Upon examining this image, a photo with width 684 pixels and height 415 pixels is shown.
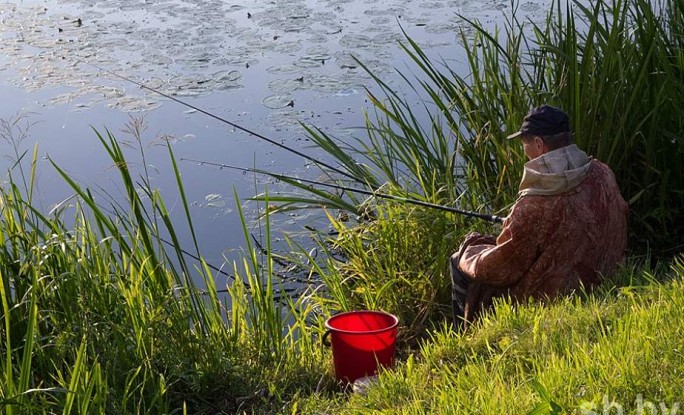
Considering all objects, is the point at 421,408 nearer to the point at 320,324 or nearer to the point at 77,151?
the point at 320,324

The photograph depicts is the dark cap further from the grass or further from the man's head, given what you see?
the grass

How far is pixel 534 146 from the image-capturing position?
11.9ft

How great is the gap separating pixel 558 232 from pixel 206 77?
201 inches

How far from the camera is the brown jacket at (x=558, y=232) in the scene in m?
3.58

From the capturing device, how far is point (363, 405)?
2941 mm

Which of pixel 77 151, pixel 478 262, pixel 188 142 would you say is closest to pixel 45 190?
pixel 77 151

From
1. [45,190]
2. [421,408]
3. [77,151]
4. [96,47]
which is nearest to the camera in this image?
[421,408]

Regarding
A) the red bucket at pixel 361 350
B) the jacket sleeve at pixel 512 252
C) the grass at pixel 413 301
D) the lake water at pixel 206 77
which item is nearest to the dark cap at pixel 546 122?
the jacket sleeve at pixel 512 252

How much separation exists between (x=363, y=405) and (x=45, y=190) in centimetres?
402

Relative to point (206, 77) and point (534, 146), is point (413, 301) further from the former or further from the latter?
point (206, 77)

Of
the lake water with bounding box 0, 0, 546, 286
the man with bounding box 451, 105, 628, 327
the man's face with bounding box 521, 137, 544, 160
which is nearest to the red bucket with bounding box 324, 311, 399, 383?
the man with bounding box 451, 105, 628, 327

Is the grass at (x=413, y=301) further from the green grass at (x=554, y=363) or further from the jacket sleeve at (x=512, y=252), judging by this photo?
the jacket sleeve at (x=512, y=252)

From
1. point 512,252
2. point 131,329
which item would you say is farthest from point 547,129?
point 131,329

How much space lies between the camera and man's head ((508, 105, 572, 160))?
11.7 ft
